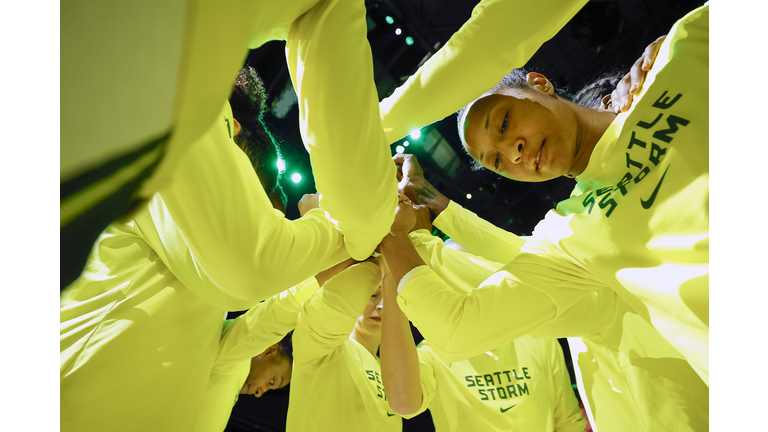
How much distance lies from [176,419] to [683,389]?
4.43 ft

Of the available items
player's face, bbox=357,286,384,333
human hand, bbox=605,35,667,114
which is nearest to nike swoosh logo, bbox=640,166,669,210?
human hand, bbox=605,35,667,114

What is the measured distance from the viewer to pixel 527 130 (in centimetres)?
117

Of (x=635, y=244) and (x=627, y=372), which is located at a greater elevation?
(x=635, y=244)

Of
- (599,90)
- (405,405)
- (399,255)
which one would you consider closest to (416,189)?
(399,255)

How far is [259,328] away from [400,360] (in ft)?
1.77

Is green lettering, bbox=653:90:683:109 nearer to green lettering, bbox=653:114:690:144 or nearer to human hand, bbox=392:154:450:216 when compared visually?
green lettering, bbox=653:114:690:144

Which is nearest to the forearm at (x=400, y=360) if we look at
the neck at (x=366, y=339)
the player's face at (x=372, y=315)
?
the player's face at (x=372, y=315)

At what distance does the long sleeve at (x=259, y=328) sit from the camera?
118 cm

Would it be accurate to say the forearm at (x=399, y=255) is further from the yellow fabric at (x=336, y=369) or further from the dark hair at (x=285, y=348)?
the dark hair at (x=285, y=348)

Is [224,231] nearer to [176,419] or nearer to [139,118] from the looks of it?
[139,118]

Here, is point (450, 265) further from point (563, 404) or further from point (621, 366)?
point (563, 404)

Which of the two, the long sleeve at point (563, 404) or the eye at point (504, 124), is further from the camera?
the long sleeve at point (563, 404)

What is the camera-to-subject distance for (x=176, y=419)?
36.1 inches

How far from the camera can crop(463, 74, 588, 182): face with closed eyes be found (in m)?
1.16
